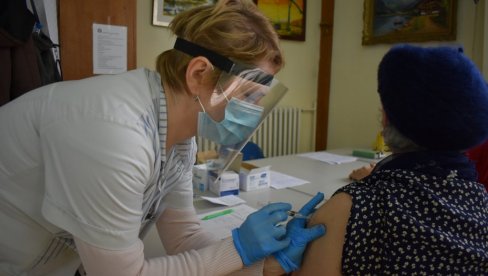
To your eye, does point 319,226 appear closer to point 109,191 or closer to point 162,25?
point 109,191

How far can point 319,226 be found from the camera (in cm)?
95

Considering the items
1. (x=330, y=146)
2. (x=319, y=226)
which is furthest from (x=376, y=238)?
(x=330, y=146)

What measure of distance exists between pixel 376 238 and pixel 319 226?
138mm

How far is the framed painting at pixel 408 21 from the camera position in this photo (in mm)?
2996

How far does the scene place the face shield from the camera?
36.3 inches

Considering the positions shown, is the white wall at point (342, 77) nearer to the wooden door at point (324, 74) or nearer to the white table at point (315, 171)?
the wooden door at point (324, 74)

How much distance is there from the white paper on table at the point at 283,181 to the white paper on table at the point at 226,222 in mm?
396

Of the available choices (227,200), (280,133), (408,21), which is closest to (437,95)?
(227,200)

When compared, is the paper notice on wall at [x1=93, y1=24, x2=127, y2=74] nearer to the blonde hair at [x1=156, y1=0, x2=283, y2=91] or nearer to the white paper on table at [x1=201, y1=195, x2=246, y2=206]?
the white paper on table at [x1=201, y1=195, x2=246, y2=206]

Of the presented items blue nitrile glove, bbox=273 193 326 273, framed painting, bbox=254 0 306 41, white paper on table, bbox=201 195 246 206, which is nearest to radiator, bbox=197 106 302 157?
framed painting, bbox=254 0 306 41

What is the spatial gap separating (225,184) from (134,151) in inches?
38.2

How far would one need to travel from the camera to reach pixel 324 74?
13.0 ft

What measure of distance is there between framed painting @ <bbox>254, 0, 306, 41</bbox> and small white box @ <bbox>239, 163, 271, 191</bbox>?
1950mm

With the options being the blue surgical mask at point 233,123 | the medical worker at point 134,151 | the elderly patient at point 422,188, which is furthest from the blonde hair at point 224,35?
the elderly patient at point 422,188
